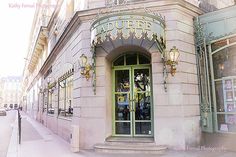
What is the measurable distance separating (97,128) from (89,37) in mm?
3517

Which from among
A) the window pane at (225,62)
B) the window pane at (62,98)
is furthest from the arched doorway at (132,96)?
the window pane at (62,98)

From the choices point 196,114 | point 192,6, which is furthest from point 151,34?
point 196,114

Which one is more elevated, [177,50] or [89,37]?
[89,37]

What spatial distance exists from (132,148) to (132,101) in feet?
6.39

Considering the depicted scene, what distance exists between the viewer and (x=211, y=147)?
856 cm

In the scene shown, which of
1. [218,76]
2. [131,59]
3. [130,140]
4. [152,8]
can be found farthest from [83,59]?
[218,76]

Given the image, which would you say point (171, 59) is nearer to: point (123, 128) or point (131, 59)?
Result: point (131, 59)

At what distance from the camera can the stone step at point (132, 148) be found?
7957 mm

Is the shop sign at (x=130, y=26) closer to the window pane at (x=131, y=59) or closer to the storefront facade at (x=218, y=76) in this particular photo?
A: the window pane at (x=131, y=59)

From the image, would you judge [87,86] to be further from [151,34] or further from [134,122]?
[151,34]

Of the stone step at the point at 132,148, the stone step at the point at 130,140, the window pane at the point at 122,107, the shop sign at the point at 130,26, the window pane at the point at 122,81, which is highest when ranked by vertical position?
the shop sign at the point at 130,26

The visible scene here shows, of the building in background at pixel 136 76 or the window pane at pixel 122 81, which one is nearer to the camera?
the building in background at pixel 136 76

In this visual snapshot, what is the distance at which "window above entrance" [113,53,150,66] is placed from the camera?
377 inches

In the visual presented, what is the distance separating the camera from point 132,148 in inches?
318
